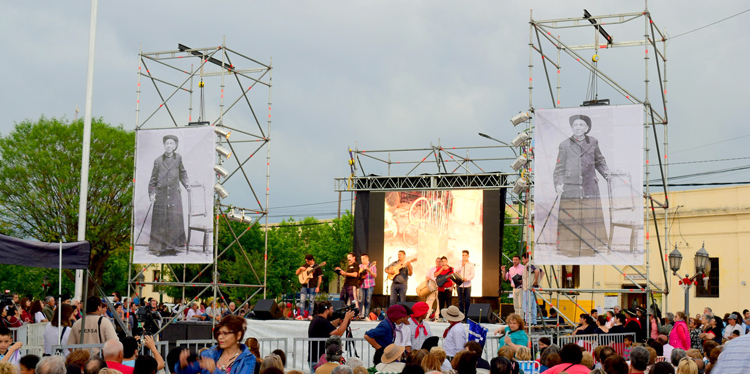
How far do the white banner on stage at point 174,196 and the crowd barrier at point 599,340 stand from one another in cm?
893

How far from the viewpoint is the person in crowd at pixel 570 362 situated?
286 inches

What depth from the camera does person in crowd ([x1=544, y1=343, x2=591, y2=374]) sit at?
727 cm

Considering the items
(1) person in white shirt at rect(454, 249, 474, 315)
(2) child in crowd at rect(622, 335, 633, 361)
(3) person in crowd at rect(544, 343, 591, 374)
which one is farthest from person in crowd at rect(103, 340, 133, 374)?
(1) person in white shirt at rect(454, 249, 474, 315)

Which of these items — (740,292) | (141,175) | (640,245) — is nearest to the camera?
(640,245)

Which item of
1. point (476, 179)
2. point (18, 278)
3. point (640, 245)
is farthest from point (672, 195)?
point (18, 278)

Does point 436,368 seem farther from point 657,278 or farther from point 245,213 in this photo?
point 657,278

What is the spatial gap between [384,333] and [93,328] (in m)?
3.68

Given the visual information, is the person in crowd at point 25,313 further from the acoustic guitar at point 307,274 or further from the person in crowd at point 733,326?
the person in crowd at point 733,326

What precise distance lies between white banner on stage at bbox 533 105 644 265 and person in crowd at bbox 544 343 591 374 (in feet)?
29.0

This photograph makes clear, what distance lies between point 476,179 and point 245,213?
25.7 ft

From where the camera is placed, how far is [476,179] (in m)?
24.9

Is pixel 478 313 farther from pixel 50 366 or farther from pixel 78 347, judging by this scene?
pixel 50 366

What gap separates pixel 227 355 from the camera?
6828 mm

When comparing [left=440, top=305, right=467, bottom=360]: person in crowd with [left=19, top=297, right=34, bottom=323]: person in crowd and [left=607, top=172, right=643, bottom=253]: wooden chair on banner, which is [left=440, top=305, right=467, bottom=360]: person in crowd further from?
[left=19, top=297, right=34, bottom=323]: person in crowd
